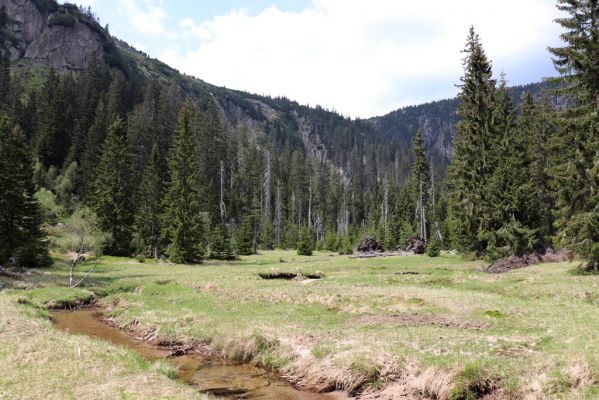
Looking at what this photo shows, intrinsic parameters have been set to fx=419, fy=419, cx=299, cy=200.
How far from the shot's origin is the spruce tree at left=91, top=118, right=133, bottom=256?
219 feet

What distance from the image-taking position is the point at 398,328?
18.5 m

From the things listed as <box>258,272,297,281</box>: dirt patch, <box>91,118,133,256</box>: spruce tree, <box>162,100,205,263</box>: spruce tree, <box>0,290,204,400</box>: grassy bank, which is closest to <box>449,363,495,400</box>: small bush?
<box>0,290,204,400</box>: grassy bank

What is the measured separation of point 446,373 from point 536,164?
5039cm

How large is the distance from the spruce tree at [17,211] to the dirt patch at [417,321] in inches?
1603

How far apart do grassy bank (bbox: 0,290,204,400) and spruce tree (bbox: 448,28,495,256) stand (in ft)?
143

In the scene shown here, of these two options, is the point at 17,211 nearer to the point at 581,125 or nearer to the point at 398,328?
the point at 398,328

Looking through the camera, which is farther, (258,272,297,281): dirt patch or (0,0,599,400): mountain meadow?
(258,272,297,281): dirt patch

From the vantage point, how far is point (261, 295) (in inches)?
1113

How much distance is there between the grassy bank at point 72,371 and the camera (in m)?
10.8

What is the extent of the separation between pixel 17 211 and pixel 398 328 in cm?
4805

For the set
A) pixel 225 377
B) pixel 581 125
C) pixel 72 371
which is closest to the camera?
pixel 72 371

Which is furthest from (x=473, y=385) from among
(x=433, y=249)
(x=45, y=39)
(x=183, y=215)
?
(x=45, y=39)

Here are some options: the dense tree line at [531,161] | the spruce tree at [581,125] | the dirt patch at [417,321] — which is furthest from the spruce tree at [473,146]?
the dirt patch at [417,321]

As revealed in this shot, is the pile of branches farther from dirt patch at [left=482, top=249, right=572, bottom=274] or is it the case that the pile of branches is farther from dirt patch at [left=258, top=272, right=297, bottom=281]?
dirt patch at [left=258, top=272, right=297, bottom=281]
